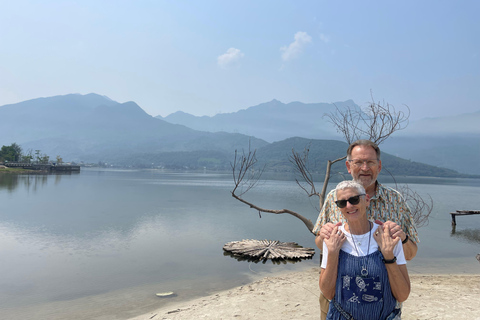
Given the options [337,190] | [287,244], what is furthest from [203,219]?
[337,190]

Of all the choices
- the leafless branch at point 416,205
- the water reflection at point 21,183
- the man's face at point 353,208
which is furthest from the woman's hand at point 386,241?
the water reflection at point 21,183

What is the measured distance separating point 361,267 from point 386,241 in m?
0.21

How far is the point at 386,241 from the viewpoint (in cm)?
195

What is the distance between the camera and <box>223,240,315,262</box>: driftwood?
13094 mm

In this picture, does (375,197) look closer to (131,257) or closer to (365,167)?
(365,167)

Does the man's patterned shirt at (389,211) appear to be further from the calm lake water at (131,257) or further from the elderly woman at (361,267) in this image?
the calm lake water at (131,257)

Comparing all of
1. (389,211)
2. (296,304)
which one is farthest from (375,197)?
(296,304)

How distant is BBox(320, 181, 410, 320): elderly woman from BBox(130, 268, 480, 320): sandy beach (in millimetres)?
4433

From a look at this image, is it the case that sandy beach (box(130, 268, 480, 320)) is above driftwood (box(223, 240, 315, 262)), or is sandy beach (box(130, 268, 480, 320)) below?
above

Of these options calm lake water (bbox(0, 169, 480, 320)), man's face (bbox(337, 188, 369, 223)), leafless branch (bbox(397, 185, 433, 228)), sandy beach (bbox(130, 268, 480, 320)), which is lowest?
calm lake water (bbox(0, 169, 480, 320))

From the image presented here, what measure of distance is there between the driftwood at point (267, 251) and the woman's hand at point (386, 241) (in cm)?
1139

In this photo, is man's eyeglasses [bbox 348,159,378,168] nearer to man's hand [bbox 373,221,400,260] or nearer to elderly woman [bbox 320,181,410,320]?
elderly woman [bbox 320,181,410,320]

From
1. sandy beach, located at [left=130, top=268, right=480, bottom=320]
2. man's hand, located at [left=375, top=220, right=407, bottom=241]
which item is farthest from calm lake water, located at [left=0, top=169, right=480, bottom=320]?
man's hand, located at [left=375, top=220, right=407, bottom=241]

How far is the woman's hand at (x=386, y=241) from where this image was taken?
1933 millimetres
